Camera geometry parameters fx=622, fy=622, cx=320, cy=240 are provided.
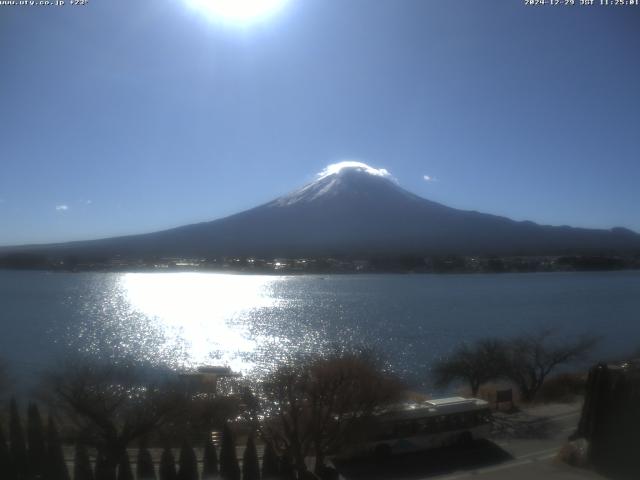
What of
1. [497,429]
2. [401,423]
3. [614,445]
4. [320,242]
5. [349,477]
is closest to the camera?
[614,445]

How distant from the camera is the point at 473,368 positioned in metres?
9.16

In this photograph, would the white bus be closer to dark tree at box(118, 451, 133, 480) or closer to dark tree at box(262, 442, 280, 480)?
dark tree at box(262, 442, 280, 480)

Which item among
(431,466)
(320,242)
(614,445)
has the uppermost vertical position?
(320,242)

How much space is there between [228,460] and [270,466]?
12.7 inches

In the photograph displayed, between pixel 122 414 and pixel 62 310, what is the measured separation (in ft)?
53.9

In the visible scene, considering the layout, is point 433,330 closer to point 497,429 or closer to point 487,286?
point 497,429

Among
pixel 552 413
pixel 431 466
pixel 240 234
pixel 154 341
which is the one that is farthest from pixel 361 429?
pixel 240 234

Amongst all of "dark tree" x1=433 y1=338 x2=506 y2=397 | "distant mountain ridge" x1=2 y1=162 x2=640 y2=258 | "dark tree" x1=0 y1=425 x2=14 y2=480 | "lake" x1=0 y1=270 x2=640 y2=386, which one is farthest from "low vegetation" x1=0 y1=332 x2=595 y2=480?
"distant mountain ridge" x1=2 y1=162 x2=640 y2=258

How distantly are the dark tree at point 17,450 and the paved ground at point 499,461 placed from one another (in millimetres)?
2426

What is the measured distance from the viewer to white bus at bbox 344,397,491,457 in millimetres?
5453

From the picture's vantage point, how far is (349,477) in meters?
5.08

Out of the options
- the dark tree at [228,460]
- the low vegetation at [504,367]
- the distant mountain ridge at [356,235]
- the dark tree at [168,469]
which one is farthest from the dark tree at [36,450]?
the distant mountain ridge at [356,235]

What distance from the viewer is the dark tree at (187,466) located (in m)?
4.43

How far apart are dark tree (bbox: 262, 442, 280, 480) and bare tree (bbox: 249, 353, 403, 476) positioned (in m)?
0.17
